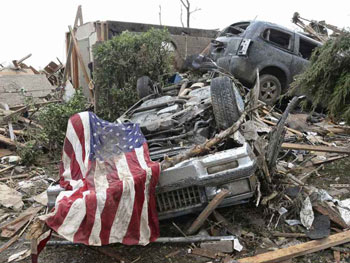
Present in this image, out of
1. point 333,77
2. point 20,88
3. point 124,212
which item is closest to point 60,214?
point 124,212

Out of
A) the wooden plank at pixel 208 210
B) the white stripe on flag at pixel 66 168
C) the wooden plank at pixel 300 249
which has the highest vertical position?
the white stripe on flag at pixel 66 168

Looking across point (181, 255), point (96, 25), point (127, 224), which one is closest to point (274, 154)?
point (181, 255)

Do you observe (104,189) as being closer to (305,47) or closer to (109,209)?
(109,209)

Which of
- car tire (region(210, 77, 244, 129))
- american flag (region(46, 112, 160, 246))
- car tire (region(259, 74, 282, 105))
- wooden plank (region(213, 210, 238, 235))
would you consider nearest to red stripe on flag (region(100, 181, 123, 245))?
american flag (region(46, 112, 160, 246))

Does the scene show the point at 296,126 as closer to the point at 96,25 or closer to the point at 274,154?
the point at 274,154

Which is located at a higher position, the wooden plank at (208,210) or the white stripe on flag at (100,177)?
the white stripe on flag at (100,177)

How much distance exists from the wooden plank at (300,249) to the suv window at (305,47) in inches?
239

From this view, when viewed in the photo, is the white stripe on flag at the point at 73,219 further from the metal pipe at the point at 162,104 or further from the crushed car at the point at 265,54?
the crushed car at the point at 265,54

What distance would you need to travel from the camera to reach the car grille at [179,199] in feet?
10.2

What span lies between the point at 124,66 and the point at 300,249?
6.48 meters

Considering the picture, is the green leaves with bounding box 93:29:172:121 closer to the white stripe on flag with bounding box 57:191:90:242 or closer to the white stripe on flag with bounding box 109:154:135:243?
the white stripe on flag with bounding box 109:154:135:243

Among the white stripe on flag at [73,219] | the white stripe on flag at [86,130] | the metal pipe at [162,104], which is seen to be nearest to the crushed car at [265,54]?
the metal pipe at [162,104]

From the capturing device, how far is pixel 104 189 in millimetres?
2781

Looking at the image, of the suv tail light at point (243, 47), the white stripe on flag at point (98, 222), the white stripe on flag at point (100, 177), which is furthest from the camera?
the suv tail light at point (243, 47)
